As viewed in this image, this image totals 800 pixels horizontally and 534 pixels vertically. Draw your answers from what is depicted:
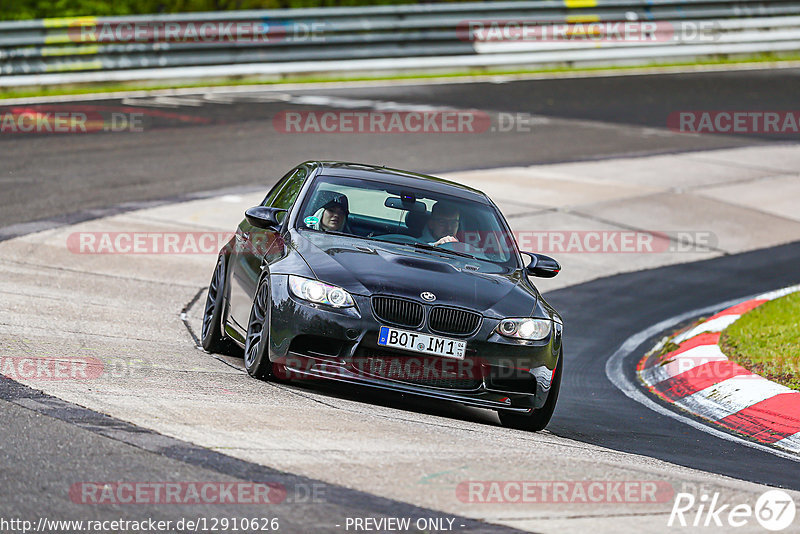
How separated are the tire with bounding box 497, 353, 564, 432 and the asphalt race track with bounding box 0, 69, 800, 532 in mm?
142

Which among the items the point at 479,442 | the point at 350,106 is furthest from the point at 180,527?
the point at 350,106

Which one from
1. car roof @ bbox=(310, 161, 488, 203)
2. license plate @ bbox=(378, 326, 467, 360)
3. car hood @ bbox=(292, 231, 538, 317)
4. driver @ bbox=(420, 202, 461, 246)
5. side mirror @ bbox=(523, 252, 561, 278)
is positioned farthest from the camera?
car roof @ bbox=(310, 161, 488, 203)

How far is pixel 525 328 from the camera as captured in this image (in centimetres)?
753

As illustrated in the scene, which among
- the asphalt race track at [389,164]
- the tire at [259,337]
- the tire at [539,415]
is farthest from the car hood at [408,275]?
the asphalt race track at [389,164]

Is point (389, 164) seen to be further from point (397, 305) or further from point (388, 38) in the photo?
point (397, 305)

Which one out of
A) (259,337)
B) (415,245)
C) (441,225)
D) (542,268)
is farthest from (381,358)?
(542,268)

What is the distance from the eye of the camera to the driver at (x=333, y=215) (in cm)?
839

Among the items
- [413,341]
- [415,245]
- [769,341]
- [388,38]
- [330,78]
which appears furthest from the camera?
[388,38]

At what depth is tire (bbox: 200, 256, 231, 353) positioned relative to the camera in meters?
8.95

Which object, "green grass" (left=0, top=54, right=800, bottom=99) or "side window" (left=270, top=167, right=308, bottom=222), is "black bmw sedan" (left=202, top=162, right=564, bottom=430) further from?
"green grass" (left=0, top=54, right=800, bottom=99)

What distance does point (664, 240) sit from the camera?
15141mm

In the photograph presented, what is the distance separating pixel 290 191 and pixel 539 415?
8.74 feet

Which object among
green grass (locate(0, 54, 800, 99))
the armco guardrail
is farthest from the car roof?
the armco guardrail

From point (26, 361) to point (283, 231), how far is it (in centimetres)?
196
